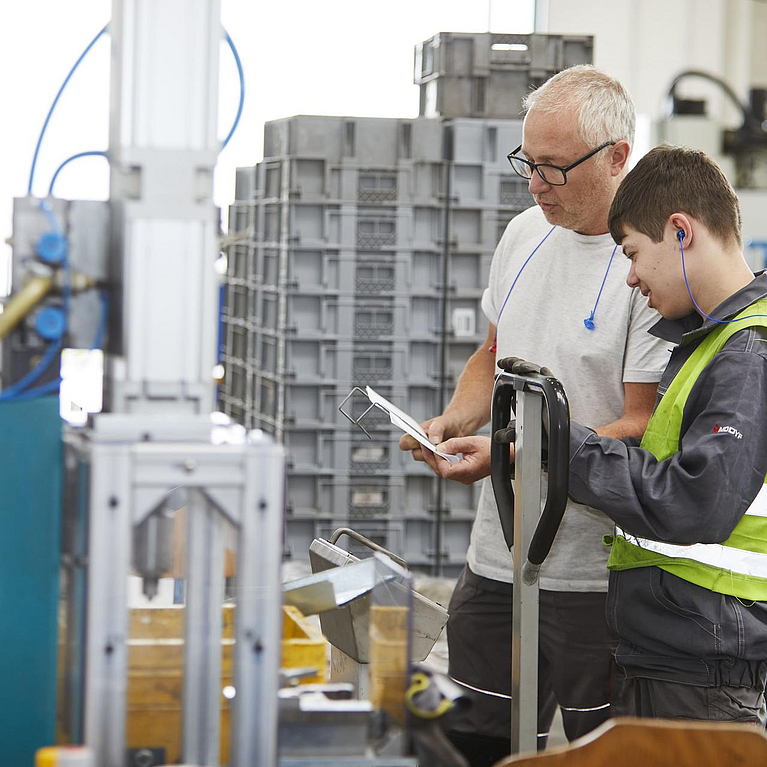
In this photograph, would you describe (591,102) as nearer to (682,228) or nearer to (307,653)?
(682,228)

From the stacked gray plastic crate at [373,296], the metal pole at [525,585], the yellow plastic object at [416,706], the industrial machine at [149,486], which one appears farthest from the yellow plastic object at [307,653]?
the stacked gray plastic crate at [373,296]

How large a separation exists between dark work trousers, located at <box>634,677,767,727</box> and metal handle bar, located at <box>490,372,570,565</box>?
27 centimetres

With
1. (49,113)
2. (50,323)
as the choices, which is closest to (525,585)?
(50,323)

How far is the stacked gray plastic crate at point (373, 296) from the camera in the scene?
4.16m

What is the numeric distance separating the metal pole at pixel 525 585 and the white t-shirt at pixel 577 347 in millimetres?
270

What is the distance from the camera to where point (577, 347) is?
6.49 feet

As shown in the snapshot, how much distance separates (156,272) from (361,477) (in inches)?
121

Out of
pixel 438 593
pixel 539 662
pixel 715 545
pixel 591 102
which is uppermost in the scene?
pixel 591 102

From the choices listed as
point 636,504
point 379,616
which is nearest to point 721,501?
point 636,504

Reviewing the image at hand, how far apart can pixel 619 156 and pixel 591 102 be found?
0.40 feet

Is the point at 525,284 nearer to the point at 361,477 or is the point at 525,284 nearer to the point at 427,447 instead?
the point at 427,447

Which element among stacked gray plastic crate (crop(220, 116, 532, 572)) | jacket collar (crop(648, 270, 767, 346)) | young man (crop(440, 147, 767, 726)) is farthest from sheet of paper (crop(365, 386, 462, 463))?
stacked gray plastic crate (crop(220, 116, 532, 572))

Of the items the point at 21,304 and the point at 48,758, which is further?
the point at 21,304

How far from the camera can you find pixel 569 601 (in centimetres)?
198
